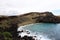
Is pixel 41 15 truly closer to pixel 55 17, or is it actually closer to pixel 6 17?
pixel 55 17

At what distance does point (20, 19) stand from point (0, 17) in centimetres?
188

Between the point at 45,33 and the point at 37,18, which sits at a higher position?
the point at 45,33

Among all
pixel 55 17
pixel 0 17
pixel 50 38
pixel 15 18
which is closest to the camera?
pixel 50 38

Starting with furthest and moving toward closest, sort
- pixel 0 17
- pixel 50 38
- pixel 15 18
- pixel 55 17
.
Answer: pixel 55 17
pixel 15 18
pixel 0 17
pixel 50 38

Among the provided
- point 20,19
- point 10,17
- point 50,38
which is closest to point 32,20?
point 20,19

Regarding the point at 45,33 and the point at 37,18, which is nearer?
the point at 45,33

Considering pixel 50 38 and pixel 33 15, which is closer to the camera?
pixel 50 38

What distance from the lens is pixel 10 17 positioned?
1224cm

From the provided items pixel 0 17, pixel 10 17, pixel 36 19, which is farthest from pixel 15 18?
pixel 36 19

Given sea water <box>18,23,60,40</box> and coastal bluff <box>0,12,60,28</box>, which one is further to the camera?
coastal bluff <box>0,12,60,28</box>

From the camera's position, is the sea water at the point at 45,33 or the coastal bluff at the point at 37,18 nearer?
the sea water at the point at 45,33

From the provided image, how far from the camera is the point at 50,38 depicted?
7.12 meters

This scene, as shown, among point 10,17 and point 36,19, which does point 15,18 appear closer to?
point 10,17

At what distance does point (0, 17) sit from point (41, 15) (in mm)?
3823
